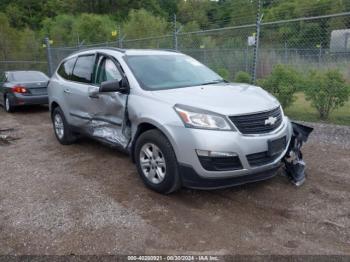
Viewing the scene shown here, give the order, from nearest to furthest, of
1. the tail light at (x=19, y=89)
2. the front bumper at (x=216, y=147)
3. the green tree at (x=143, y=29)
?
the front bumper at (x=216, y=147)
the tail light at (x=19, y=89)
the green tree at (x=143, y=29)

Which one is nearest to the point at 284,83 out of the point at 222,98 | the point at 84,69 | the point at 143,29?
the point at 84,69

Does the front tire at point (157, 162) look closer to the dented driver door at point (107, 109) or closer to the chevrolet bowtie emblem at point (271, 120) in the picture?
the dented driver door at point (107, 109)

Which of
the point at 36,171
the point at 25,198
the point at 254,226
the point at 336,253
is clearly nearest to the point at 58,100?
the point at 36,171

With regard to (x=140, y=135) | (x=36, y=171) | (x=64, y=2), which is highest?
(x=64, y=2)

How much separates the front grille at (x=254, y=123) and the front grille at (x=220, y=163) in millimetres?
319

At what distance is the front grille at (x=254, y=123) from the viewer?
12.4ft

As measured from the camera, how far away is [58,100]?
6500 mm

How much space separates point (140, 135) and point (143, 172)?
453 mm

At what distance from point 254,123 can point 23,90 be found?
345 inches

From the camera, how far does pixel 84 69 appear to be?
5.83m

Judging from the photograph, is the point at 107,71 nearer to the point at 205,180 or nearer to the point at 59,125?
the point at 59,125

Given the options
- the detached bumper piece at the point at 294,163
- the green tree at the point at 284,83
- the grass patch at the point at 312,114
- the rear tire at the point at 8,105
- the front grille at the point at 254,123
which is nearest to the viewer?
the front grille at the point at 254,123

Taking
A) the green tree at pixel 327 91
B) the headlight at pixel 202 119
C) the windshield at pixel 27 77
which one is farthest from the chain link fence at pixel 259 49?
the headlight at pixel 202 119

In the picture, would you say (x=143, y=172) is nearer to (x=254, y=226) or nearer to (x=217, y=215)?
(x=217, y=215)
